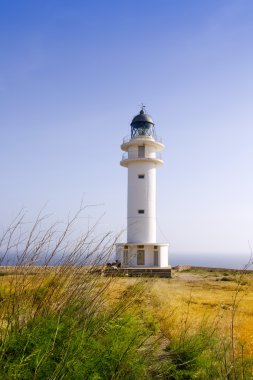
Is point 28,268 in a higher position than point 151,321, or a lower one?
higher

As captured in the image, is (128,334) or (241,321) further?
(241,321)

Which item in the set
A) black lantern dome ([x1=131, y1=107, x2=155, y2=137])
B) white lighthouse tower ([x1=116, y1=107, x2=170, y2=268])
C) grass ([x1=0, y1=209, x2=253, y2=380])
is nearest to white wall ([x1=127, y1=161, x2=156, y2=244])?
white lighthouse tower ([x1=116, y1=107, x2=170, y2=268])

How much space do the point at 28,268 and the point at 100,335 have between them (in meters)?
1.04

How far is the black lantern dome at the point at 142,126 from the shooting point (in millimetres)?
27188

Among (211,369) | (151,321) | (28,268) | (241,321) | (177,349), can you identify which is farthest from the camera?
(241,321)

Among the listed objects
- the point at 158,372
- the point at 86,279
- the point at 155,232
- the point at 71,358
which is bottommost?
the point at 158,372

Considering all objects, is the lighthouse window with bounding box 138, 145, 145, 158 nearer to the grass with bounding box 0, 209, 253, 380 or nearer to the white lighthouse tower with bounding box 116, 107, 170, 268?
the white lighthouse tower with bounding box 116, 107, 170, 268

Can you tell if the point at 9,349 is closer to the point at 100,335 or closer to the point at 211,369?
the point at 100,335

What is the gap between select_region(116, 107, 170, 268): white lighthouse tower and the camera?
2466cm

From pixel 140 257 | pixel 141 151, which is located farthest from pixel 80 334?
pixel 141 151

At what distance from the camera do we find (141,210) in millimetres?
25141

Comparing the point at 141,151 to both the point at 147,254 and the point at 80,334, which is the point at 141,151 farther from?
the point at 80,334

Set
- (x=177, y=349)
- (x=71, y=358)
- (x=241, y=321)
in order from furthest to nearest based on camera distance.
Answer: (x=241, y=321)
(x=177, y=349)
(x=71, y=358)

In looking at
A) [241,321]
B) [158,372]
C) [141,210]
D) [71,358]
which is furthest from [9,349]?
[141,210]
